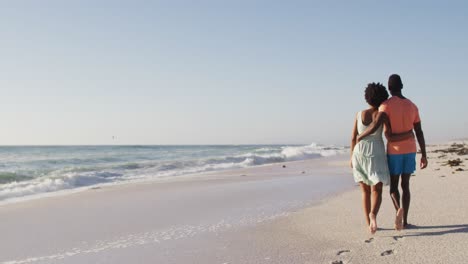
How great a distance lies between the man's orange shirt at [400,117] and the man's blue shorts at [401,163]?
0.16 ft

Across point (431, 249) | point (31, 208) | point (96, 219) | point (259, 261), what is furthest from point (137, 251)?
point (31, 208)

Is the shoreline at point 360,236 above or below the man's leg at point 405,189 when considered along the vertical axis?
below

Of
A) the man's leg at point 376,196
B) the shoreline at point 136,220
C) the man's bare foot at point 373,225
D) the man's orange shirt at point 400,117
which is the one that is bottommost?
the shoreline at point 136,220

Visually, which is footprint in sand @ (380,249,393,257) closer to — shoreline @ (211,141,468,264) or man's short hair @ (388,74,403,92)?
shoreline @ (211,141,468,264)

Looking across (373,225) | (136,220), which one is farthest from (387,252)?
(136,220)

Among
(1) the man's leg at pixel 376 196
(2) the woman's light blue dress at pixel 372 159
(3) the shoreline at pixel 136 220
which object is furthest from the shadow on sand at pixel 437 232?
(3) the shoreline at pixel 136 220

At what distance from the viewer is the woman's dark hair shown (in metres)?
4.96

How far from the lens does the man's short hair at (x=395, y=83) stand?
5.00 meters

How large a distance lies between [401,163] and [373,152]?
34 centimetres

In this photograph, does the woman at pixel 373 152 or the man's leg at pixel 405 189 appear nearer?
the woman at pixel 373 152

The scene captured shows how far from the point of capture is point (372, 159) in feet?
16.1

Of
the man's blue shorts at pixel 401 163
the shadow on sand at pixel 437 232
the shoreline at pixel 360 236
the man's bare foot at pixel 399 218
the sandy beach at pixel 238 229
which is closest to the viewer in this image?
the shoreline at pixel 360 236

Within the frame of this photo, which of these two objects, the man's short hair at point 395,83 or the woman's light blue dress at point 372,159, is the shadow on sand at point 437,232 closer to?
the woman's light blue dress at point 372,159

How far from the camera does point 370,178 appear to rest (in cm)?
491
